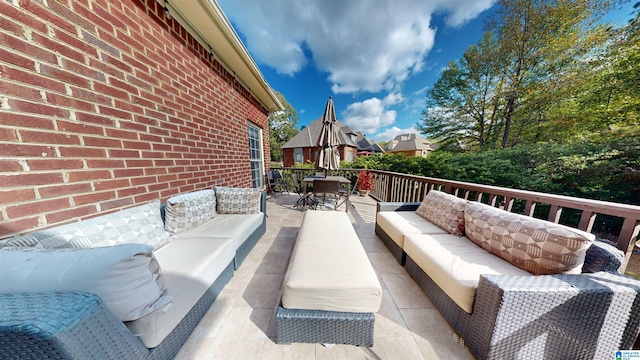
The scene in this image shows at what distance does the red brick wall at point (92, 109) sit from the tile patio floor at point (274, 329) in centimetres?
131

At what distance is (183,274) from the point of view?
53.4 inches

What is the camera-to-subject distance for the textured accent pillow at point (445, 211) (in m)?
2.07

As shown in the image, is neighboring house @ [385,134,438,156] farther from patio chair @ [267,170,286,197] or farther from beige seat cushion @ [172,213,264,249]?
beige seat cushion @ [172,213,264,249]

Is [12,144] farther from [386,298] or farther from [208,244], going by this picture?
[386,298]

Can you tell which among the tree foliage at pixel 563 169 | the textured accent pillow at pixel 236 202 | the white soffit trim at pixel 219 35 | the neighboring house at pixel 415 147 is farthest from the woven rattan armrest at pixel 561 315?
the neighboring house at pixel 415 147

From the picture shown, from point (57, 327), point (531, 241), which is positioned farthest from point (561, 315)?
point (57, 327)

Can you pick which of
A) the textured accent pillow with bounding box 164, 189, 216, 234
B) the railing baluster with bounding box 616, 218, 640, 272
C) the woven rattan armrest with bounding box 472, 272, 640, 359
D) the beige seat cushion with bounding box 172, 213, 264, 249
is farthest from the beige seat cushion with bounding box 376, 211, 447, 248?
the textured accent pillow with bounding box 164, 189, 216, 234

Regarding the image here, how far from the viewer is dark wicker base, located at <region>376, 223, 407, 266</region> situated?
2158mm

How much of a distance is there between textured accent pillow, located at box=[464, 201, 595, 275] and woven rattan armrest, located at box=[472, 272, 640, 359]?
0.39 feet

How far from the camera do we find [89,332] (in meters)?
0.73

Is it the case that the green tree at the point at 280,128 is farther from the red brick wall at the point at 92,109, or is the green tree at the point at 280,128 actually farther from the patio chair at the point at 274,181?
the red brick wall at the point at 92,109

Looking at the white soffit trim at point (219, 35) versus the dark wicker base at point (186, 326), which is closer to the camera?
the dark wicker base at point (186, 326)

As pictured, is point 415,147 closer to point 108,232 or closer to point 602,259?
point 602,259

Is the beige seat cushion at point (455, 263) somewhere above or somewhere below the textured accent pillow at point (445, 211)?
below
